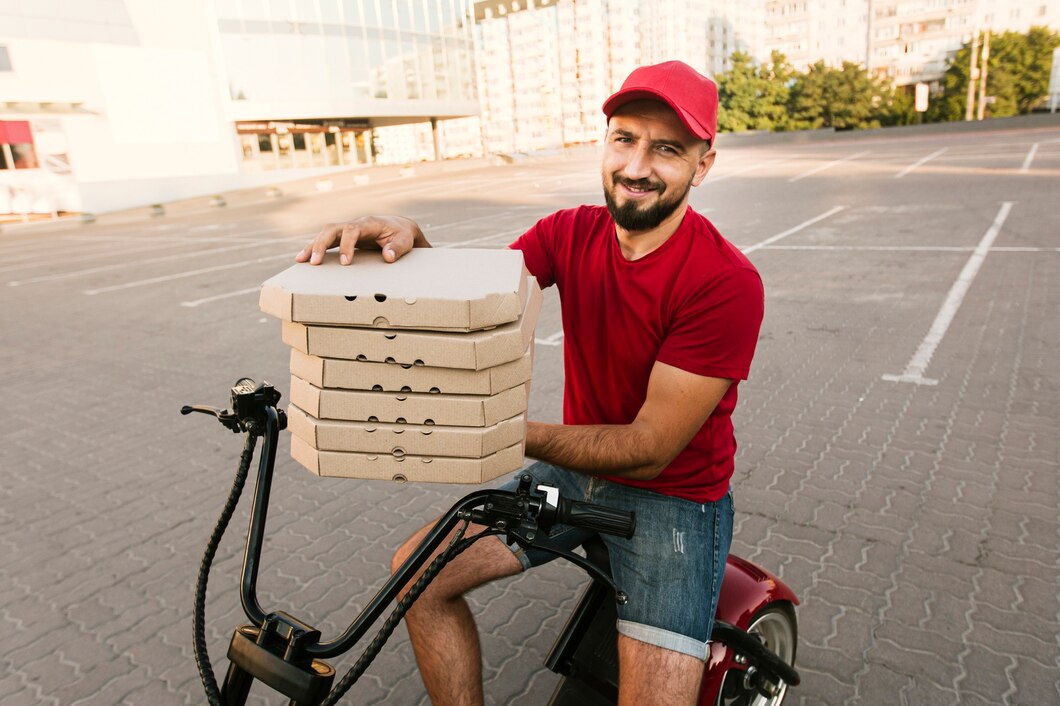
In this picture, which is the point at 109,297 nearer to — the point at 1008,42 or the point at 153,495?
the point at 153,495

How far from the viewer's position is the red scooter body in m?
2.29

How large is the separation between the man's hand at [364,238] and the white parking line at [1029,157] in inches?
1028

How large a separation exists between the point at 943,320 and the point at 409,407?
7756mm

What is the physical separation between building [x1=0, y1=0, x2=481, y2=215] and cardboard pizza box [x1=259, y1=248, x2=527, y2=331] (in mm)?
35952

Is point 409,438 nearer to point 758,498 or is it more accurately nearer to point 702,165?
point 702,165

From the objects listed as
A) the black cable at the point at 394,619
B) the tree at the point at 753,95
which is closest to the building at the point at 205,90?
the tree at the point at 753,95

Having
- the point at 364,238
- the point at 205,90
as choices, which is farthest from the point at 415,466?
the point at 205,90

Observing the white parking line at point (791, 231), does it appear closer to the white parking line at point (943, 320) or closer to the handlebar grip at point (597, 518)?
the white parking line at point (943, 320)

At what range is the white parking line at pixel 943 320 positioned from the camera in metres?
6.28

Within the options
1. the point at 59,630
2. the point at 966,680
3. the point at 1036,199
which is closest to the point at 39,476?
the point at 59,630

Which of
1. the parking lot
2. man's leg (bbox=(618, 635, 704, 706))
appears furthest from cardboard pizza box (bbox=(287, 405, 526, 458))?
the parking lot

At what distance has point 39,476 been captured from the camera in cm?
535

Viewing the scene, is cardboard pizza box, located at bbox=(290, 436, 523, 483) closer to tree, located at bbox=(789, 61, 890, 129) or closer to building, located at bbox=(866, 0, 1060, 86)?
tree, located at bbox=(789, 61, 890, 129)

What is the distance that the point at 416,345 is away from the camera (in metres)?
1.62
